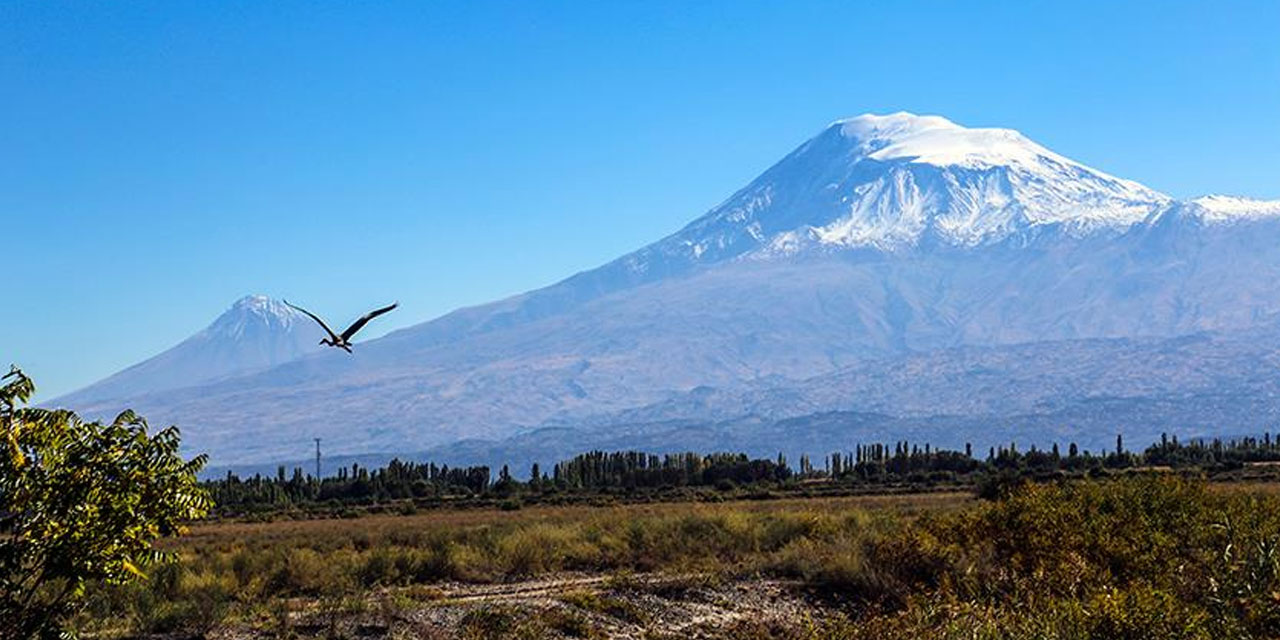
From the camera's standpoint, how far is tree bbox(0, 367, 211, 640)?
36.5 ft

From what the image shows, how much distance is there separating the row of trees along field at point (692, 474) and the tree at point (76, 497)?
223 ft

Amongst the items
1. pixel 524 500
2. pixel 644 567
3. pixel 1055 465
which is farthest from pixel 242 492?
pixel 644 567

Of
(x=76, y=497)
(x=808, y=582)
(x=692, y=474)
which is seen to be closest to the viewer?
(x=76, y=497)

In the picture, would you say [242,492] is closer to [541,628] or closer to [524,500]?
[524,500]

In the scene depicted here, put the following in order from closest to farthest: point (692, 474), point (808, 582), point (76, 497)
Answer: point (76, 497), point (808, 582), point (692, 474)

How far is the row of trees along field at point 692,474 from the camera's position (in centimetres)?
8331

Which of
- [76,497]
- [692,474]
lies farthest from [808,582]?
[692,474]

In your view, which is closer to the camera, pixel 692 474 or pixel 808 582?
pixel 808 582

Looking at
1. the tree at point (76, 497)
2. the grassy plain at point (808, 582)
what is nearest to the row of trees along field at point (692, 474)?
the grassy plain at point (808, 582)

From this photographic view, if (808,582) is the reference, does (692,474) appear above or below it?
above

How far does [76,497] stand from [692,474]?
8187 cm

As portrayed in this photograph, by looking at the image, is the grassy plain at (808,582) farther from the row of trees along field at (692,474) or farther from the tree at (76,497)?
the row of trees along field at (692,474)

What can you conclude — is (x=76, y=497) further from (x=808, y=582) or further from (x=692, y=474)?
(x=692, y=474)

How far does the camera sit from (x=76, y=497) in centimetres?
1128
